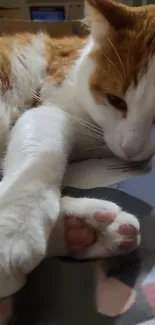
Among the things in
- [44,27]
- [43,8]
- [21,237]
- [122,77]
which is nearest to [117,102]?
[122,77]

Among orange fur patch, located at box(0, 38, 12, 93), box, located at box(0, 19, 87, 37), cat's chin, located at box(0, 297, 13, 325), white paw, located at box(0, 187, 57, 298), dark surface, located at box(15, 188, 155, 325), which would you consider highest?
white paw, located at box(0, 187, 57, 298)

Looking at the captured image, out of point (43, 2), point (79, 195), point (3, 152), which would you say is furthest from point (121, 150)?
point (43, 2)

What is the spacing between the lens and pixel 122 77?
84 cm

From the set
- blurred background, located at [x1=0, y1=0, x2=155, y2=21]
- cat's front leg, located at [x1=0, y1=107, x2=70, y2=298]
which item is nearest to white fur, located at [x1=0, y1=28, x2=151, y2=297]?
cat's front leg, located at [x1=0, y1=107, x2=70, y2=298]

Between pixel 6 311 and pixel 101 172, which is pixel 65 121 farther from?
pixel 6 311

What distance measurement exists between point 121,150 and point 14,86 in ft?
1.08

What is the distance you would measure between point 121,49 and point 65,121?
19 cm

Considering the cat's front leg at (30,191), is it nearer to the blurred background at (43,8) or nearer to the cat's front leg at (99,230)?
the cat's front leg at (99,230)

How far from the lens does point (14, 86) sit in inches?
39.6

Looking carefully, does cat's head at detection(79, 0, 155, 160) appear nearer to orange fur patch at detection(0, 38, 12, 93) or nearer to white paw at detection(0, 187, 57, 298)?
orange fur patch at detection(0, 38, 12, 93)

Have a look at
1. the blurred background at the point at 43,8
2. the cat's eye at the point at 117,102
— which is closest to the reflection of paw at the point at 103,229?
the cat's eye at the point at 117,102

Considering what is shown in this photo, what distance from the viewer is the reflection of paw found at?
0.60 m

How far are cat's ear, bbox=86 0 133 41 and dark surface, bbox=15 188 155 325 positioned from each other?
1.49ft

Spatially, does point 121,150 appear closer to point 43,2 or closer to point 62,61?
point 62,61
